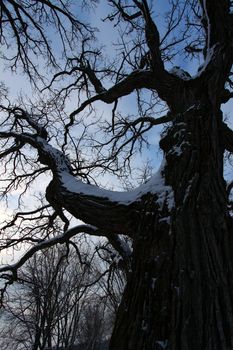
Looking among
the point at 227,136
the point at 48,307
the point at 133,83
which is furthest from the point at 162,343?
the point at 48,307

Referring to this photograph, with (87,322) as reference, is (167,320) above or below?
below

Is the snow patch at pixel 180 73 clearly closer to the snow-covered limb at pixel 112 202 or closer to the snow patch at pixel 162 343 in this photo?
the snow-covered limb at pixel 112 202

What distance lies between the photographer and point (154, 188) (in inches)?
135

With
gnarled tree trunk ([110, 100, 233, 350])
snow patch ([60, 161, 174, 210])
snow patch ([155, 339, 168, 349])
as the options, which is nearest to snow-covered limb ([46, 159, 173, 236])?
snow patch ([60, 161, 174, 210])

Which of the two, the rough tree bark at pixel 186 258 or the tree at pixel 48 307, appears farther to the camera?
the tree at pixel 48 307

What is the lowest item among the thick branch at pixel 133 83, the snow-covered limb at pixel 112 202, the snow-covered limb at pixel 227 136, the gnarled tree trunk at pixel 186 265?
the gnarled tree trunk at pixel 186 265

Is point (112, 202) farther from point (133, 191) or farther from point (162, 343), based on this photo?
point (162, 343)

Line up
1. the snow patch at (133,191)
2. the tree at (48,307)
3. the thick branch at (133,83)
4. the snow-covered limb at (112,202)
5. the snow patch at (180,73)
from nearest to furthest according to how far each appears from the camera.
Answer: the snow patch at (133,191), the snow-covered limb at (112,202), the snow patch at (180,73), the thick branch at (133,83), the tree at (48,307)

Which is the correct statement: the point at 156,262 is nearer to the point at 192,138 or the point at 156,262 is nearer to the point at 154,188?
the point at 154,188

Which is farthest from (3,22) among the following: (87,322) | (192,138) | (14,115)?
(87,322)

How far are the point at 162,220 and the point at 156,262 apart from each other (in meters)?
0.40

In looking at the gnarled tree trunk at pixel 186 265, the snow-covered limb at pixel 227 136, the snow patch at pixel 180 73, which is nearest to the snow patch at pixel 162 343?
the gnarled tree trunk at pixel 186 265

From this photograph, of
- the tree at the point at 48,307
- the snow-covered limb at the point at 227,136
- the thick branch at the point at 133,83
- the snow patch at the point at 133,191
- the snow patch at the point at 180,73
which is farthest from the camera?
the tree at the point at 48,307

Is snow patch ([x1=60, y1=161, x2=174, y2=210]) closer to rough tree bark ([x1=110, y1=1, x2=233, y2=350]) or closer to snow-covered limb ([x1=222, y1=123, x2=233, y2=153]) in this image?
rough tree bark ([x1=110, y1=1, x2=233, y2=350])
